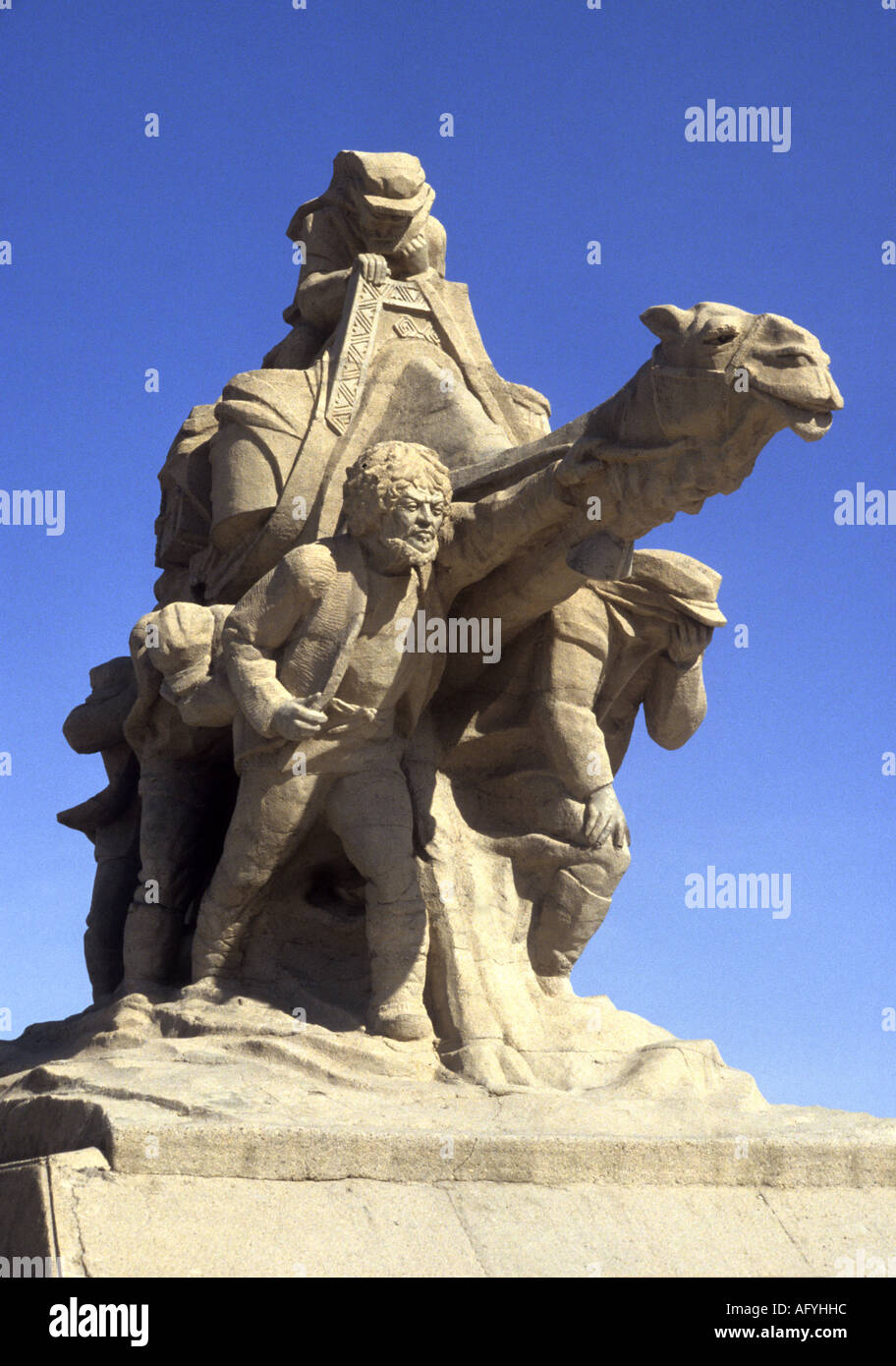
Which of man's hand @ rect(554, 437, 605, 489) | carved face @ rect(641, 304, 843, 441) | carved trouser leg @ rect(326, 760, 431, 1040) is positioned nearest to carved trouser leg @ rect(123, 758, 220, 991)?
carved trouser leg @ rect(326, 760, 431, 1040)

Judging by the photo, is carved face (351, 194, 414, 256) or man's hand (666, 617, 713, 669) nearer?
man's hand (666, 617, 713, 669)

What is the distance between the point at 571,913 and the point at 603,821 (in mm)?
417

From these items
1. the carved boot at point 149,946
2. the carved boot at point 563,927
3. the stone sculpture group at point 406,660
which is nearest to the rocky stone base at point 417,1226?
the stone sculpture group at point 406,660

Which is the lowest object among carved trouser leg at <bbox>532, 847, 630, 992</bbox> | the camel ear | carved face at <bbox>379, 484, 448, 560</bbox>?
carved trouser leg at <bbox>532, 847, 630, 992</bbox>

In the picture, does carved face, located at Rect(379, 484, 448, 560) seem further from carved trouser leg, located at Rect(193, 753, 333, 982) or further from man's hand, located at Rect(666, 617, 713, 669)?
man's hand, located at Rect(666, 617, 713, 669)

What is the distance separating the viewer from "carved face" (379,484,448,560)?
7.26 m

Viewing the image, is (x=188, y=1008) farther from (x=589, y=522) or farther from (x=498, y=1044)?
(x=589, y=522)

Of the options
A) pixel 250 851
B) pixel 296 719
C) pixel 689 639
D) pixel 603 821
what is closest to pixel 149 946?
pixel 250 851

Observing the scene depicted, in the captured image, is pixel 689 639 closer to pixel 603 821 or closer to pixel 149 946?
pixel 603 821

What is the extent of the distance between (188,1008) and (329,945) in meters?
0.74

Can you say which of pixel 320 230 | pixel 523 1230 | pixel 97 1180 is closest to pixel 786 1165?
pixel 523 1230

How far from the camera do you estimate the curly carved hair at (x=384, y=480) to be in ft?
23.9

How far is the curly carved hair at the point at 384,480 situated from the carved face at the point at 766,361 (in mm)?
1112

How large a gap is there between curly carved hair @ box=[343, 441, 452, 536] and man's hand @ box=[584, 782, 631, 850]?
4.77ft
